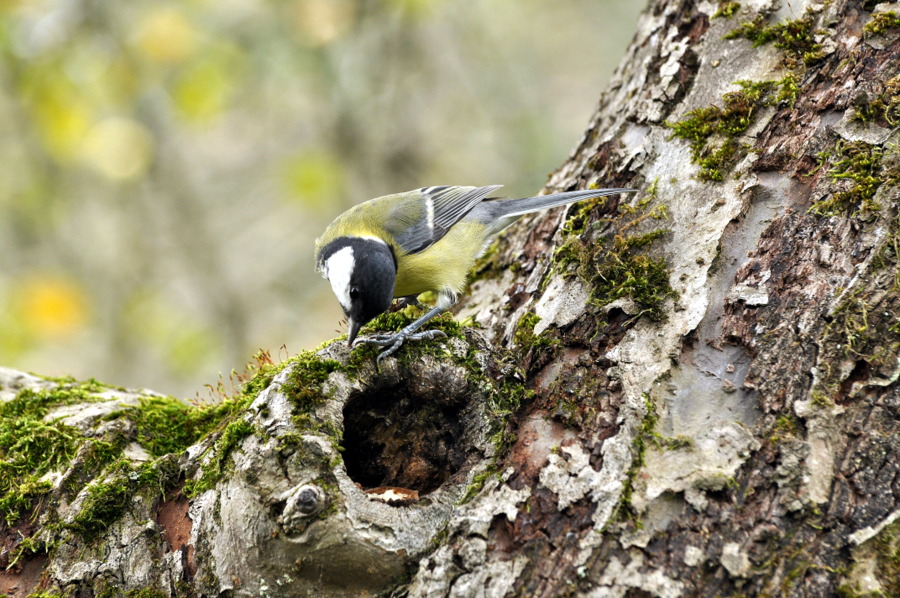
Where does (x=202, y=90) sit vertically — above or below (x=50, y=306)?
above

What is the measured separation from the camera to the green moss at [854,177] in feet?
7.54

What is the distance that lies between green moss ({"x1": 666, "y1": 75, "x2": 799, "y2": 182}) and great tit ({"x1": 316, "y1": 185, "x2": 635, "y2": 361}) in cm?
42

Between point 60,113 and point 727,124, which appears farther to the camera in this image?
point 60,113

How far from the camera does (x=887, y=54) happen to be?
2576mm

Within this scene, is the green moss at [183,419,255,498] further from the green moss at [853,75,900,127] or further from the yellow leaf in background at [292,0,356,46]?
the yellow leaf in background at [292,0,356,46]

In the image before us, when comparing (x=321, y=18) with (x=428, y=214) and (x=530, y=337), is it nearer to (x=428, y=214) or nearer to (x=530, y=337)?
(x=428, y=214)

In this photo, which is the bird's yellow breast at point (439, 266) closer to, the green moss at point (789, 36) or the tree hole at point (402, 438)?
the tree hole at point (402, 438)

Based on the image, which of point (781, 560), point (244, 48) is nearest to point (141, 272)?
point (244, 48)

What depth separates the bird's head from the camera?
295 cm

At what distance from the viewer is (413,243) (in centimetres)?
377

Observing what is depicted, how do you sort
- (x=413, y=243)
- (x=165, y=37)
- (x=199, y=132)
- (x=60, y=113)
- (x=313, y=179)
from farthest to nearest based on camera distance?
(x=199, y=132)
(x=313, y=179)
(x=165, y=37)
(x=60, y=113)
(x=413, y=243)

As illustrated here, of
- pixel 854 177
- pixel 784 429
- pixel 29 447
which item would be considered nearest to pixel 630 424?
pixel 784 429

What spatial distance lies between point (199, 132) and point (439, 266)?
5.88 m

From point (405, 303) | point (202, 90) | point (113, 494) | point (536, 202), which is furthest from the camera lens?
point (202, 90)
